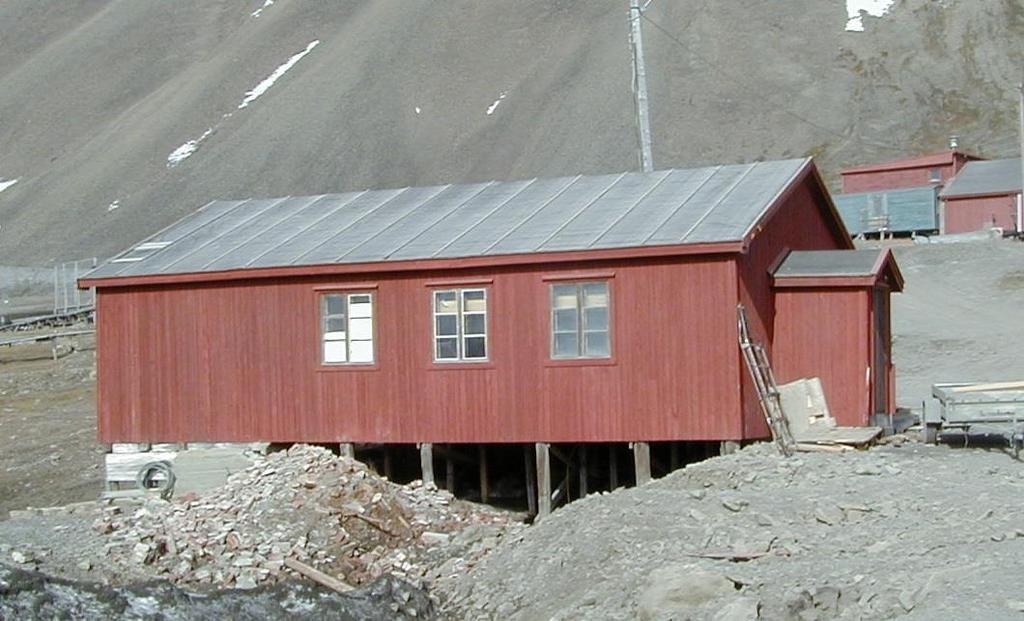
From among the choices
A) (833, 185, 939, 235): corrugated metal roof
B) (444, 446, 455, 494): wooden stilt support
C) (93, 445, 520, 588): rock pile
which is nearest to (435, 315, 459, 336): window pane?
(444, 446, 455, 494): wooden stilt support

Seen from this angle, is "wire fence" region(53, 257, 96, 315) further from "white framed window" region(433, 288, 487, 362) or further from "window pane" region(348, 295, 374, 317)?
"white framed window" region(433, 288, 487, 362)

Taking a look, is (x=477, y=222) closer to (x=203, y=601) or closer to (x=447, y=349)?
(x=447, y=349)

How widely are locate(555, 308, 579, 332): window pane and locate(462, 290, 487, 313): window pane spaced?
1131 millimetres

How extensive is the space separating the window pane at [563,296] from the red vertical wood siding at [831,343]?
10.3 feet

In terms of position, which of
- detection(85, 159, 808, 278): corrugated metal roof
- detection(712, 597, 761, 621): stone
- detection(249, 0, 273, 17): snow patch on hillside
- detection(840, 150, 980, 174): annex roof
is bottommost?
detection(712, 597, 761, 621): stone

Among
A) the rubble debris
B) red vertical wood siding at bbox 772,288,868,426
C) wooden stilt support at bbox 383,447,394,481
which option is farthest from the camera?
wooden stilt support at bbox 383,447,394,481

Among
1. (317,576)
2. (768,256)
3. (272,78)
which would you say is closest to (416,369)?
(317,576)

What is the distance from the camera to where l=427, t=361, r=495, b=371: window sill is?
2145 centimetres

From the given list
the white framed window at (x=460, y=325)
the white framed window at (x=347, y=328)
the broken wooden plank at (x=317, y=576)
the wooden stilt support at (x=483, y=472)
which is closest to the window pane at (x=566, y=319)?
the white framed window at (x=460, y=325)

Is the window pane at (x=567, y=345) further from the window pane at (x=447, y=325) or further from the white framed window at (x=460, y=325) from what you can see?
the window pane at (x=447, y=325)

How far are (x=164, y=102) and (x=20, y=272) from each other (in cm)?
2292

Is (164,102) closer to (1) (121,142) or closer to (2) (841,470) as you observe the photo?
(1) (121,142)

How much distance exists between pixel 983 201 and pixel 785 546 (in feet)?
134

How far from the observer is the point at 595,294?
20844mm
